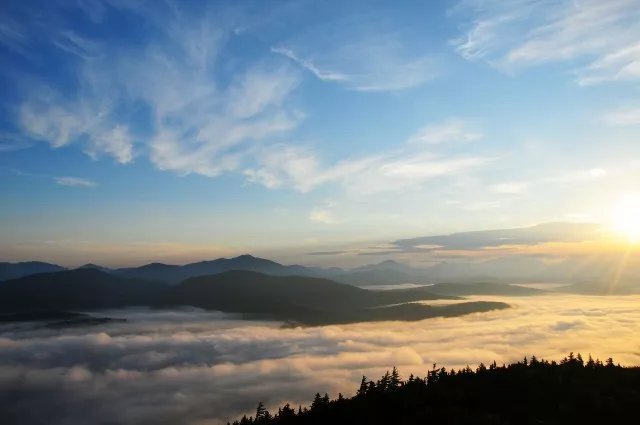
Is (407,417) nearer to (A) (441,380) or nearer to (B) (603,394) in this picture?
(A) (441,380)

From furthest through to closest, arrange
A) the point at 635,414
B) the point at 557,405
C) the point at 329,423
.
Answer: the point at 329,423, the point at 557,405, the point at 635,414

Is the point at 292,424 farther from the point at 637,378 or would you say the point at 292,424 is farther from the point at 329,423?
the point at 637,378

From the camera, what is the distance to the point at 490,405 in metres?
156

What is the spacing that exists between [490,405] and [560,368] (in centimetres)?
5233

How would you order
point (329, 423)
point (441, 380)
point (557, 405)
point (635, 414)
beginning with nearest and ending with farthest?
1. point (635, 414)
2. point (557, 405)
3. point (329, 423)
4. point (441, 380)

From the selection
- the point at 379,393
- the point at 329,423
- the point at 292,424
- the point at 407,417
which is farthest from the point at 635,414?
the point at 292,424

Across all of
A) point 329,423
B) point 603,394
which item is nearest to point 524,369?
point 603,394

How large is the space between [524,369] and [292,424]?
10179cm

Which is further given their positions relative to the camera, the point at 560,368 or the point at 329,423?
the point at 560,368

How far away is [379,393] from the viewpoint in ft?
562

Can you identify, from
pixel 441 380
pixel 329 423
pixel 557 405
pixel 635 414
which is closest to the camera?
pixel 635 414

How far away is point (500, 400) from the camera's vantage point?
528 ft

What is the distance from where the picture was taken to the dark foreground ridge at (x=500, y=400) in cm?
14362

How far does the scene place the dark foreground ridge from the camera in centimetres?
14362
